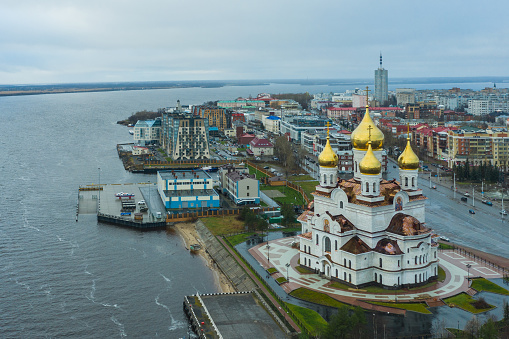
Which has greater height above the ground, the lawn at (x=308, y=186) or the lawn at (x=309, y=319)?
the lawn at (x=308, y=186)

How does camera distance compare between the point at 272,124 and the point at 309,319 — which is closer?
the point at 309,319

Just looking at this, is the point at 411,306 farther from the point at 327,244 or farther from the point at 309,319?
the point at 327,244

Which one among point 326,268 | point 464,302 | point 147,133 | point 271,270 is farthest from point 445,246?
point 147,133

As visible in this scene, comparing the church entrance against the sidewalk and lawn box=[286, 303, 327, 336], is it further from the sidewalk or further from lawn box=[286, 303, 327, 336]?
lawn box=[286, 303, 327, 336]

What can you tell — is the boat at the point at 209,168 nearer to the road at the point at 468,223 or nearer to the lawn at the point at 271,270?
the road at the point at 468,223

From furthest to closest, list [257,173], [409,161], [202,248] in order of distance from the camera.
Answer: [257,173], [202,248], [409,161]

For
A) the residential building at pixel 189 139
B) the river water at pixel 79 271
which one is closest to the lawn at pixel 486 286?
the river water at pixel 79 271
